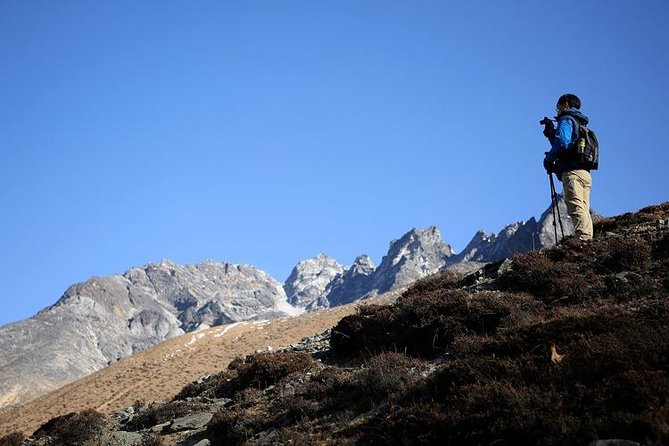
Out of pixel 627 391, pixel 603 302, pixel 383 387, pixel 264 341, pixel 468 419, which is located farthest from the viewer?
pixel 264 341

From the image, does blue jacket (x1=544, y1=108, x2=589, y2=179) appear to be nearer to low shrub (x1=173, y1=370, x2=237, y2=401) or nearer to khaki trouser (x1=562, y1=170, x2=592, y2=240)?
khaki trouser (x1=562, y1=170, x2=592, y2=240)

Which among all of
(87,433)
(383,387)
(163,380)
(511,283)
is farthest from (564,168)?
(163,380)

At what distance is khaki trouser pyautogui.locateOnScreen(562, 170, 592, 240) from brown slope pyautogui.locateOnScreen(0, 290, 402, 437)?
23.1 m

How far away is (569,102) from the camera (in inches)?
538

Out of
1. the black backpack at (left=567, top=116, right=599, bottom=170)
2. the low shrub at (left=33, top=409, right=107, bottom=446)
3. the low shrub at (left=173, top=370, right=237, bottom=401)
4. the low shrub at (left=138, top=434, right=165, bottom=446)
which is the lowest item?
the low shrub at (left=138, top=434, right=165, bottom=446)

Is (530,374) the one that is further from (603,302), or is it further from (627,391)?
(603,302)

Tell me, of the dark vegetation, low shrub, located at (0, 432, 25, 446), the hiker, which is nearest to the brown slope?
low shrub, located at (0, 432, 25, 446)

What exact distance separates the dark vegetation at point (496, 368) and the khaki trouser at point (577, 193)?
72 centimetres

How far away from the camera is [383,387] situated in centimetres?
931

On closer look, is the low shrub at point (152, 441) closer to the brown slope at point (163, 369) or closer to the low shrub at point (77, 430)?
the low shrub at point (77, 430)

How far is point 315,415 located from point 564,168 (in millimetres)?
8115

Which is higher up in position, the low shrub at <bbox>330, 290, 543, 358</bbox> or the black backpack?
the black backpack

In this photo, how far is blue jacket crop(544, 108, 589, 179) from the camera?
13.1 metres

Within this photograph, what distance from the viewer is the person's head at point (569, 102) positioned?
44.7 feet
